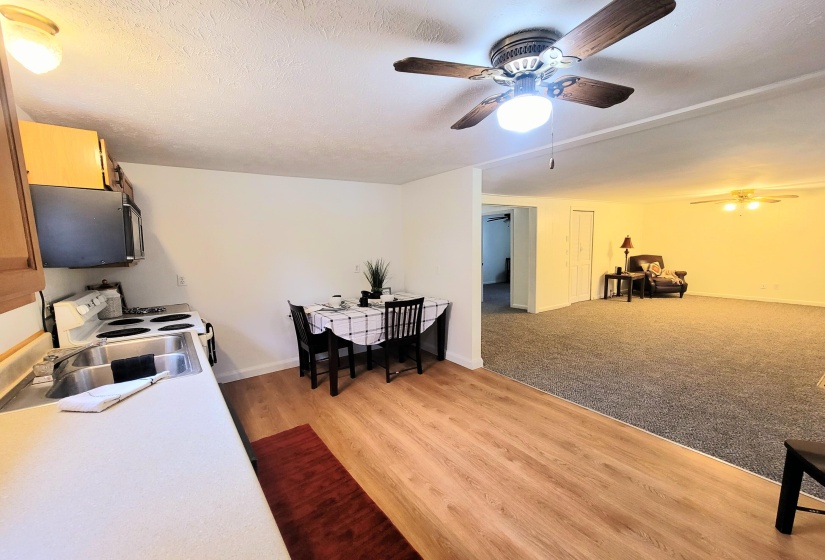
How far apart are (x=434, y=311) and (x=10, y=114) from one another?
334 cm

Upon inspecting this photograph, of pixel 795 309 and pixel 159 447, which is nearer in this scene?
pixel 159 447

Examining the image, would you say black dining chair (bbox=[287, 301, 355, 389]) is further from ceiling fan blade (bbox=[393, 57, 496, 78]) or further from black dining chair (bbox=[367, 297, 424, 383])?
ceiling fan blade (bbox=[393, 57, 496, 78])

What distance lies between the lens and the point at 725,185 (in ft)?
16.8

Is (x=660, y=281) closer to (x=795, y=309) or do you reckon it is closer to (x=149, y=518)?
(x=795, y=309)

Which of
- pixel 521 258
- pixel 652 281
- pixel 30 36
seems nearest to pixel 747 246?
pixel 652 281

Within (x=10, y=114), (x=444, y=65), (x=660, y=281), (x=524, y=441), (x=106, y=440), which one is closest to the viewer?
(x=10, y=114)

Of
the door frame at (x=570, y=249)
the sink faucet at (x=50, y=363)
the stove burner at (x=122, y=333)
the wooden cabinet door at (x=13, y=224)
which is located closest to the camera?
the wooden cabinet door at (x=13, y=224)

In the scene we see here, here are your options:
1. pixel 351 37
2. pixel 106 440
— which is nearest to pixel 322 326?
pixel 106 440

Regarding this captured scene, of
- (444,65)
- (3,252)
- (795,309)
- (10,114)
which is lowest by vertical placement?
(795,309)

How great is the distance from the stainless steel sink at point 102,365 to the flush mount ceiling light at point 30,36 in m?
1.23

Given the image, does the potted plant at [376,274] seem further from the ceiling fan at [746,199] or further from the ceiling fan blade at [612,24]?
the ceiling fan at [746,199]

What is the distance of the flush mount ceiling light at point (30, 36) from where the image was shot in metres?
1.11

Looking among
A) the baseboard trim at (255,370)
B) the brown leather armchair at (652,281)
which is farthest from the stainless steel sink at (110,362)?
the brown leather armchair at (652,281)

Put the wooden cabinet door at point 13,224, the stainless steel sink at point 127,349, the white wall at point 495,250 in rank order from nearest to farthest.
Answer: the wooden cabinet door at point 13,224
the stainless steel sink at point 127,349
the white wall at point 495,250
